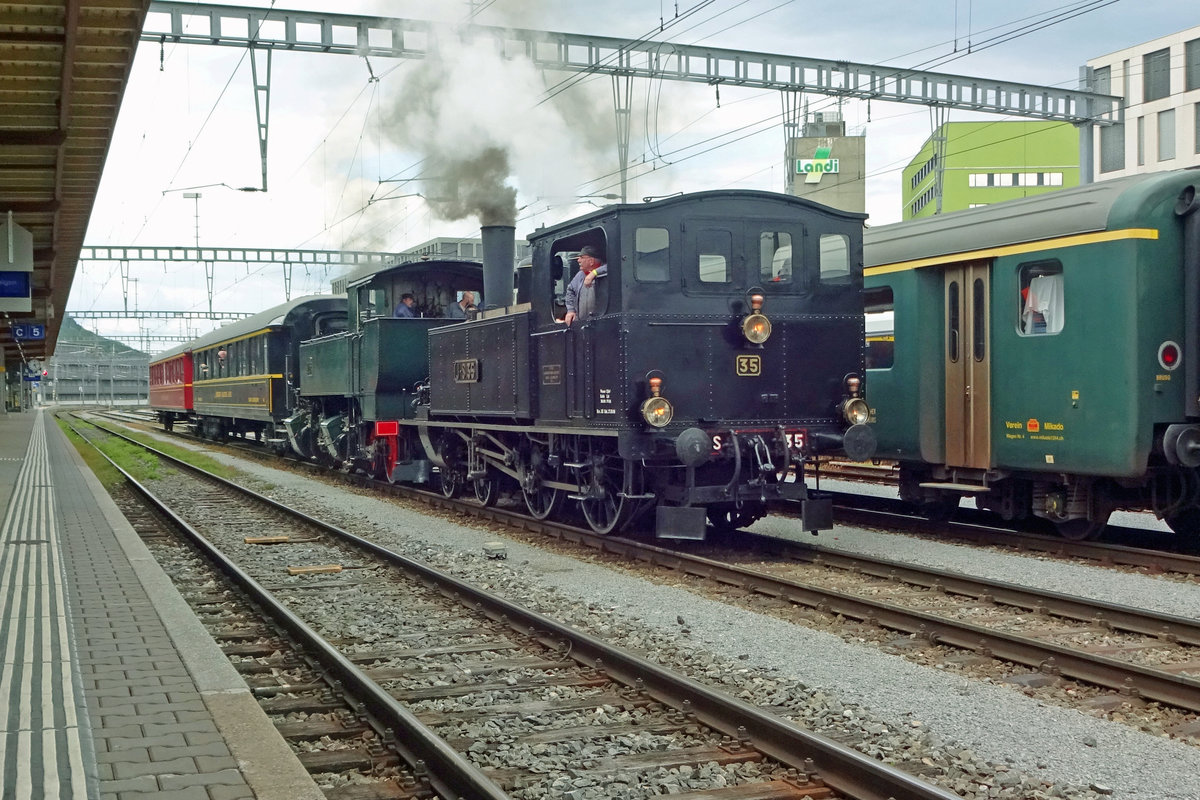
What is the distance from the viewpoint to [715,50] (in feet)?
66.8

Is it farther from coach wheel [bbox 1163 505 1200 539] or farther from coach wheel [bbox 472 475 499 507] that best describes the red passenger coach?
coach wheel [bbox 1163 505 1200 539]

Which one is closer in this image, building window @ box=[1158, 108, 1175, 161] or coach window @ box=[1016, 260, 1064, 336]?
coach window @ box=[1016, 260, 1064, 336]

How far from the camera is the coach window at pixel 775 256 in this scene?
1070 cm

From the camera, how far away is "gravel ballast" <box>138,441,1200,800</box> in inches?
185

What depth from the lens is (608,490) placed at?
11047 millimetres

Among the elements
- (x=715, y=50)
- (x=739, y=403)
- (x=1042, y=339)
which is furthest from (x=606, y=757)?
(x=715, y=50)

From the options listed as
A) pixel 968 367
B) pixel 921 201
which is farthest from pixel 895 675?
pixel 921 201

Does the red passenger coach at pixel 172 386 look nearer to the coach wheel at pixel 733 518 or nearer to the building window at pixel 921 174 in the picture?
the coach wheel at pixel 733 518

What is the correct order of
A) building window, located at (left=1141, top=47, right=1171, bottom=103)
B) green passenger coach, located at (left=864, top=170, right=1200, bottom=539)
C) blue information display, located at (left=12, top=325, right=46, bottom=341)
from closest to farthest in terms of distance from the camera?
green passenger coach, located at (left=864, top=170, right=1200, bottom=539) < blue information display, located at (left=12, top=325, right=46, bottom=341) < building window, located at (left=1141, top=47, right=1171, bottom=103)

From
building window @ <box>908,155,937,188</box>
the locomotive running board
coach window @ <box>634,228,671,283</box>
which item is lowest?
the locomotive running board

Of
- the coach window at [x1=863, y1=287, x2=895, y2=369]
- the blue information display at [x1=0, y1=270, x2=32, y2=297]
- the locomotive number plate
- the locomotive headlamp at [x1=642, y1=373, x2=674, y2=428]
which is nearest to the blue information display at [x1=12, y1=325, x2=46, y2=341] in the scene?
the blue information display at [x1=0, y1=270, x2=32, y2=297]

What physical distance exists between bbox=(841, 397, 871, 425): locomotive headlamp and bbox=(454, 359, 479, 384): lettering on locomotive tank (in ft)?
15.3

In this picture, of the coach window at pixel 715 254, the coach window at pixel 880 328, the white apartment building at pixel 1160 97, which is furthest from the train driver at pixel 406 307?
the white apartment building at pixel 1160 97

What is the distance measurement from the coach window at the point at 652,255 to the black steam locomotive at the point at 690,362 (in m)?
0.01
